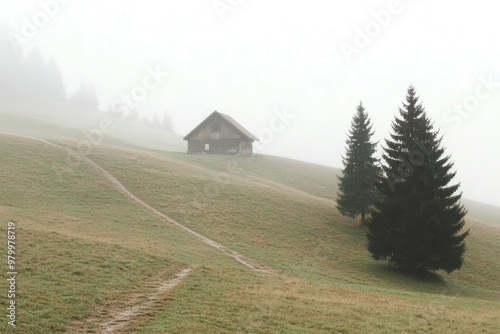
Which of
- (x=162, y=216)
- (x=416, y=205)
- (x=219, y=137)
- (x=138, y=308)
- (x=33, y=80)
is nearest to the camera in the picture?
(x=138, y=308)

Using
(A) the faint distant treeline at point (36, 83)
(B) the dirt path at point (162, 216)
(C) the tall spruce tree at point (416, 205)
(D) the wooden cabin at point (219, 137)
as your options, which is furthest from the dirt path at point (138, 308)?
(A) the faint distant treeline at point (36, 83)

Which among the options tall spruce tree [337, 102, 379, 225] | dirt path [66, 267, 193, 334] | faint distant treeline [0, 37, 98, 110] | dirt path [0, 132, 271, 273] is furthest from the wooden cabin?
faint distant treeline [0, 37, 98, 110]

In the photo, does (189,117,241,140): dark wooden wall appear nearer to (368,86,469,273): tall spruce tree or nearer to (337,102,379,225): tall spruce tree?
(337,102,379,225): tall spruce tree

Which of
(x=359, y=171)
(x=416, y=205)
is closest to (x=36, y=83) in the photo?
(x=359, y=171)

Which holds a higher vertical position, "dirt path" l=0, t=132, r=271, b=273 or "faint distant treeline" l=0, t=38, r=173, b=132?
"faint distant treeline" l=0, t=38, r=173, b=132

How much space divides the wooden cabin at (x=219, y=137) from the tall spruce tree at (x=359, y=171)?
34076 mm

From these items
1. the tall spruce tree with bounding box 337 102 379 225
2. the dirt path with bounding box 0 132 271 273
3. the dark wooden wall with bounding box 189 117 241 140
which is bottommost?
the dirt path with bounding box 0 132 271 273

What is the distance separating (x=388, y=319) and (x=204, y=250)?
1356cm

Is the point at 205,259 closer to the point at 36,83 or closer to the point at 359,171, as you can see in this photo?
the point at 359,171

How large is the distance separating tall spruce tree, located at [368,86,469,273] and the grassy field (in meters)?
1.91

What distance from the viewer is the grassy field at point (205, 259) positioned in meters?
12.5

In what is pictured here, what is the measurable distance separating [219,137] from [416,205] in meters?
49.0

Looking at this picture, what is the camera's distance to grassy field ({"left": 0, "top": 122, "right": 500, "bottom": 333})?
41.0 ft

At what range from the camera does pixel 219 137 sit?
70.1m
